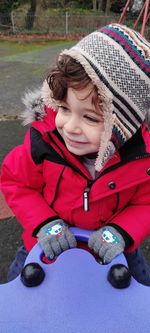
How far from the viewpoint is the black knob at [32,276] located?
3.33 feet

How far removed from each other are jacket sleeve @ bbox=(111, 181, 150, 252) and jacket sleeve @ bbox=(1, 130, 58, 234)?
0.70 feet

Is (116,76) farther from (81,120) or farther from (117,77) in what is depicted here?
(81,120)

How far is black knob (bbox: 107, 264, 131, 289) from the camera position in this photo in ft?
3.34

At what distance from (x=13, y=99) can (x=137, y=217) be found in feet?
12.6

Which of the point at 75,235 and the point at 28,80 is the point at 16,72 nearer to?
the point at 28,80

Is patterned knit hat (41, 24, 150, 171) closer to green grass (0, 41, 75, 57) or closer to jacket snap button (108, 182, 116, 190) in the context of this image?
jacket snap button (108, 182, 116, 190)

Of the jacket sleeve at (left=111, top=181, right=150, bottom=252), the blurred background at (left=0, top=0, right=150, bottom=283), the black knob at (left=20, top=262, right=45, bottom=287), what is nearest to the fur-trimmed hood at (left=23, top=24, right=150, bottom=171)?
the jacket sleeve at (left=111, top=181, right=150, bottom=252)

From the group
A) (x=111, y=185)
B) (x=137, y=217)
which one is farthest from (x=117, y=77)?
(x=137, y=217)

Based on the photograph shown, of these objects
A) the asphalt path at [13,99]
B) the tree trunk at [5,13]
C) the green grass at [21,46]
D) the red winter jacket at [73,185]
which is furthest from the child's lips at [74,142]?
the tree trunk at [5,13]

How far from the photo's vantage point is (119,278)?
3.34ft

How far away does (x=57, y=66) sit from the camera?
1.13 m

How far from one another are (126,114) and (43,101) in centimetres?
30

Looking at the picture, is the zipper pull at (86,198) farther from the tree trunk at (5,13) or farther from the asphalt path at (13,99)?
the tree trunk at (5,13)

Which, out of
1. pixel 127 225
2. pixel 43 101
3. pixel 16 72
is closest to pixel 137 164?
pixel 127 225
